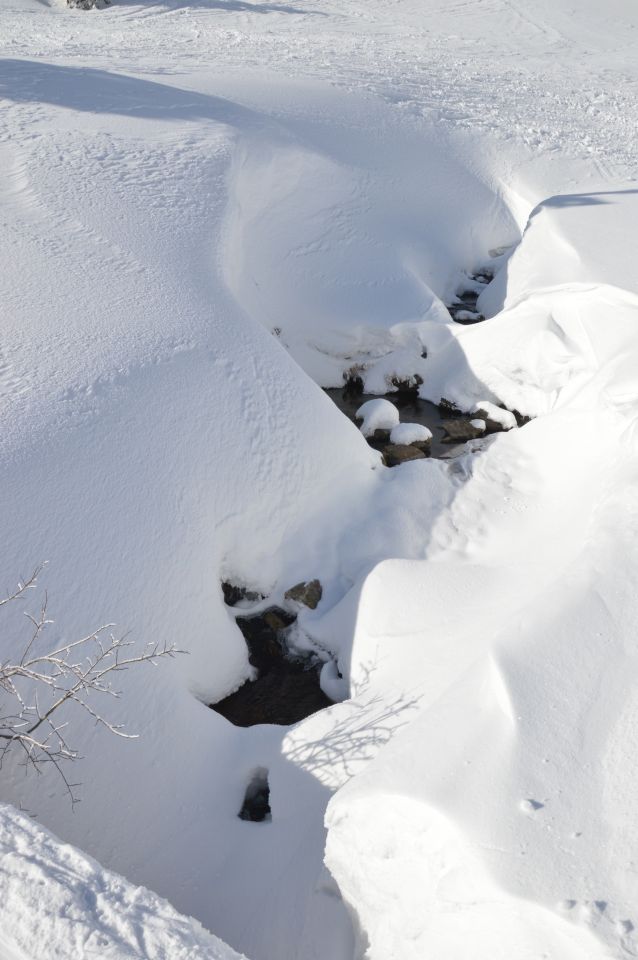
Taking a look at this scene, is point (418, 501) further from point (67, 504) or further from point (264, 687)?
point (67, 504)

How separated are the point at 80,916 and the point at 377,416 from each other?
5198mm

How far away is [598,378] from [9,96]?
21.8 feet

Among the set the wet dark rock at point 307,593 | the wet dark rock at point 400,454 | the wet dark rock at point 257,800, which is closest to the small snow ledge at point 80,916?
the wet dark rock at point 257,800

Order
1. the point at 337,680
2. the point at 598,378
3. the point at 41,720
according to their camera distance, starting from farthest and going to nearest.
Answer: the point at 598,378, the point at 337,680, the point at 41,720

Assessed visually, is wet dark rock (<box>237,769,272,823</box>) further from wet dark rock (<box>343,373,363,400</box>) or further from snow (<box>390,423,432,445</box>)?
wet dark rock (<box>343,373,363,400</box>)

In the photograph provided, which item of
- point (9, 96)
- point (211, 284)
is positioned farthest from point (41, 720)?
point (9, 96)

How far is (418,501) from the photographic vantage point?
6.39m

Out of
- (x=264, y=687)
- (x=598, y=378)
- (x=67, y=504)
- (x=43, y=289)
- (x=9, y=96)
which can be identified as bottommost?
(x=264, y=687)

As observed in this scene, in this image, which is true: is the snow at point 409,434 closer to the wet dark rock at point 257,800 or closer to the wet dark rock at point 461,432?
the wet dark rock at point 461,432

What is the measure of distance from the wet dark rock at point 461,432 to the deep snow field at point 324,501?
318mm

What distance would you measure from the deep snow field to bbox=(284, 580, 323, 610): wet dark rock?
0.24 feet

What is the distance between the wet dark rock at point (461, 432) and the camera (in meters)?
7.59

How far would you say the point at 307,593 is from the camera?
5824 mm

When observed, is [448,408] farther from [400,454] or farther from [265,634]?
[265,634]
